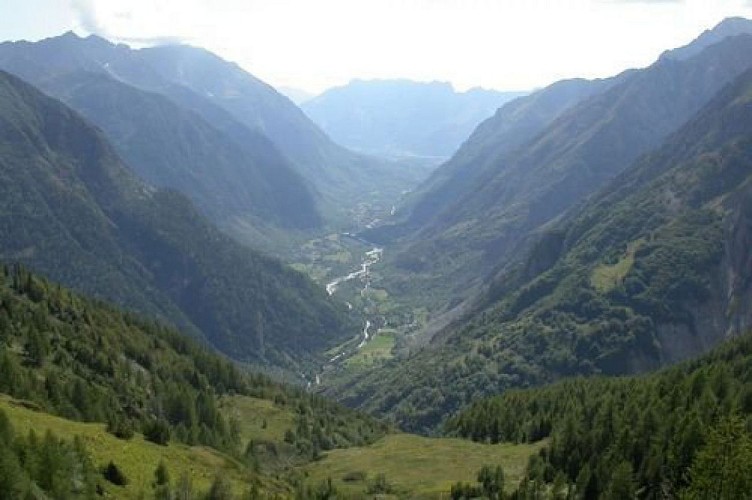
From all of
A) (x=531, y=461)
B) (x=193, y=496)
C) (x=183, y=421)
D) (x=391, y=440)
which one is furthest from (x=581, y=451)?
(x=183, y=421)

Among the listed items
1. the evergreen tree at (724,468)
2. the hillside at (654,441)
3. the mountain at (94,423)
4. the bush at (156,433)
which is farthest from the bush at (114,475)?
the evergreen tree at (724,468)

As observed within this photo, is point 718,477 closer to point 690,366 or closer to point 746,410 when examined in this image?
point 746,410

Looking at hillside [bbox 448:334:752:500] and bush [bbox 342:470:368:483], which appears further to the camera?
bush [bbox 342:470:368:483]

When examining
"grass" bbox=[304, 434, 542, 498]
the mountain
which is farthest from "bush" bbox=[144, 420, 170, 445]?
"grass" bbox=[304, 434, 542, 498]

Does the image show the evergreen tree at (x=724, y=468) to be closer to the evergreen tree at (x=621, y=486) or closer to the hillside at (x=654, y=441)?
the hillside at (x=654, y=441)

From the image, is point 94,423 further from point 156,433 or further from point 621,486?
point 621,486

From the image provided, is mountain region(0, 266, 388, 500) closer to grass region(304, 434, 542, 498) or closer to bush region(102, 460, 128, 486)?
bush region(102, 460, 128, 486)
